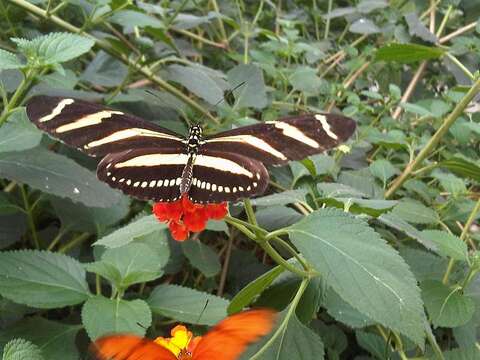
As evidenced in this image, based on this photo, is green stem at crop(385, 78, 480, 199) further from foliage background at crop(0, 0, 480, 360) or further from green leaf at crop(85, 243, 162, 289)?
green leaf at crop(85, 243, 162, 289)

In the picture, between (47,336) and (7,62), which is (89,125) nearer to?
(7,62)

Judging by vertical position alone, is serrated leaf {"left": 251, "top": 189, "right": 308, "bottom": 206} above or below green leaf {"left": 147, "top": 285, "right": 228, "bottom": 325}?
above

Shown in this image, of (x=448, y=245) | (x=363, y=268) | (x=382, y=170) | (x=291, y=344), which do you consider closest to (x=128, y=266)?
(x=291, y=344)

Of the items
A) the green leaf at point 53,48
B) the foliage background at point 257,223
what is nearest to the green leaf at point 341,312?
the foliage background at point 257,223

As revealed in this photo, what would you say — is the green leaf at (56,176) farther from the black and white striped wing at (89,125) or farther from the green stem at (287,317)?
the green stem at (287,317)

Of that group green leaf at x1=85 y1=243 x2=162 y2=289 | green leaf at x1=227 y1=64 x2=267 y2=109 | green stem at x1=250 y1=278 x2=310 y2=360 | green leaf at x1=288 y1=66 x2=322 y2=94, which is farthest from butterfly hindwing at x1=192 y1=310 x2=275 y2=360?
green leaf at x1=288 y1=66 x2=322 y2=94

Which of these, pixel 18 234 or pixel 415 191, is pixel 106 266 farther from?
pixel 415 191
